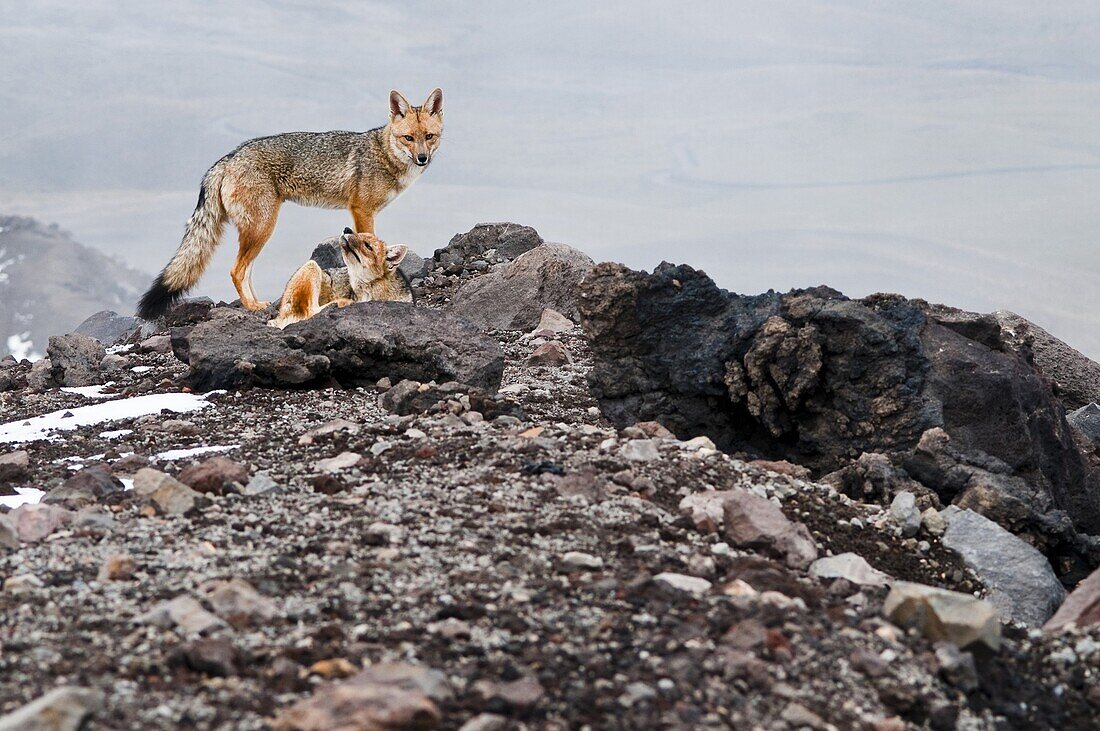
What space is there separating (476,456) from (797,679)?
9.78 feet

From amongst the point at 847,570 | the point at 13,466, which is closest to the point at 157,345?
the point at 13,466

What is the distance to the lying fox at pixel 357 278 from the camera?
1333 centimetres

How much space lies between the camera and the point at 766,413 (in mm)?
9625

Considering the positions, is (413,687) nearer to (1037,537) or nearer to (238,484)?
(238,484)

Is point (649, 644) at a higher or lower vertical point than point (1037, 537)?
higher

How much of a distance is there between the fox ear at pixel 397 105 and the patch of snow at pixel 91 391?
5202 mm

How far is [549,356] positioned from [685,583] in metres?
7.20

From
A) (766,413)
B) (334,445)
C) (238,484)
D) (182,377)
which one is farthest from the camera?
(182,377)

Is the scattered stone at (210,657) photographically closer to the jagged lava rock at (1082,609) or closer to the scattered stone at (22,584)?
the scattered stone at (22,584)

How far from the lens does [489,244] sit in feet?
63.6

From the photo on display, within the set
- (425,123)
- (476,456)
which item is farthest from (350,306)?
(425,123)

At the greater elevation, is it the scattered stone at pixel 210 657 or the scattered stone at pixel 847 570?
the scattered stone at pixel 210 657

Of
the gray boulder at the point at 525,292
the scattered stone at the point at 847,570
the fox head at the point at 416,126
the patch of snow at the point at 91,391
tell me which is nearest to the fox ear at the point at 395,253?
the gray boulder at the point at 525,292

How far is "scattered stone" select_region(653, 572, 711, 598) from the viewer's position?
18.6 feet
